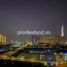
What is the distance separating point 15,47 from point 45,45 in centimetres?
1043

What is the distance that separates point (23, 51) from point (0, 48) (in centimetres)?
375

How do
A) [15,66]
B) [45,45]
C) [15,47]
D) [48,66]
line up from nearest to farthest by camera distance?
1. [48,66]
2. [15,66]
3. [45,45]
4. [15,47]

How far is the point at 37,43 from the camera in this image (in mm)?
25859

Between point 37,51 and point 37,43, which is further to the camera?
point 37,51

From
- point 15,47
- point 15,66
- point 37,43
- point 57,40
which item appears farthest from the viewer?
point 15,47

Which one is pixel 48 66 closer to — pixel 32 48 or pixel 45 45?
pixel 45 45

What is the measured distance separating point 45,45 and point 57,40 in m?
1.98

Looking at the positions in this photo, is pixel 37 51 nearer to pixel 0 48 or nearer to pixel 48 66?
pixel 0 48

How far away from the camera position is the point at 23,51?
2825 centimetres

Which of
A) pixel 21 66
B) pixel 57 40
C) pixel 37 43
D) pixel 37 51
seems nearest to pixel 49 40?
pixel 57 40

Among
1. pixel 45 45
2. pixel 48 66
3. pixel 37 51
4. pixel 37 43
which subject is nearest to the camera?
pixel 48 66

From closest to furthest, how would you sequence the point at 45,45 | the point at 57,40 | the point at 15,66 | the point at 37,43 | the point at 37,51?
the point at 15,66 < the point at 57,40 < the point at 45,45 < the point at 37,43 < the point at 37,51

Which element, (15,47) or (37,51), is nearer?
(37,51)

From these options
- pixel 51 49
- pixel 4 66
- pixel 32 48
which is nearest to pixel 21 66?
pixel 4 66
